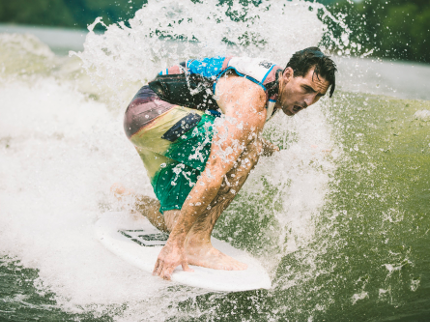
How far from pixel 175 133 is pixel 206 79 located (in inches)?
14.7

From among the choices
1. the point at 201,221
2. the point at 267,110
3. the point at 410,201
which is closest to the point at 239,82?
the point at 267,110

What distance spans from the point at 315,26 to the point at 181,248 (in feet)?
11.4

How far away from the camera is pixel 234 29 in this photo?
374 centimetres

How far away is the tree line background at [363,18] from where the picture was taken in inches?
577

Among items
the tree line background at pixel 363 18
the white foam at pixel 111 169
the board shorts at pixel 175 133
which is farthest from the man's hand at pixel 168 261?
the tree line background at pixel 363 18

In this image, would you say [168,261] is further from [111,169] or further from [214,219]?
[111,169]

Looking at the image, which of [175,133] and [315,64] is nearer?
[315,64]

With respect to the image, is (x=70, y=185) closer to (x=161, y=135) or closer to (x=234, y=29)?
(x=161, y=135)

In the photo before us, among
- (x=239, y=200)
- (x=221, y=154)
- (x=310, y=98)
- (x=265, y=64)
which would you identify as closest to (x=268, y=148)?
(x=239, y=200)

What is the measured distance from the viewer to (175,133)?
2322 millimetres

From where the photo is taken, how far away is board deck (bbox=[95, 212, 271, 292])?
2119 mm

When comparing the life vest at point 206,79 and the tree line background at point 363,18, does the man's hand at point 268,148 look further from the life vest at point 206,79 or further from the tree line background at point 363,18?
the tree line background at point 363,18

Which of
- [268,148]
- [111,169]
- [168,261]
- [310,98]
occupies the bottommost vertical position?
[168,261]

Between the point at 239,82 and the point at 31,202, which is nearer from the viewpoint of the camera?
the point at 239,82
